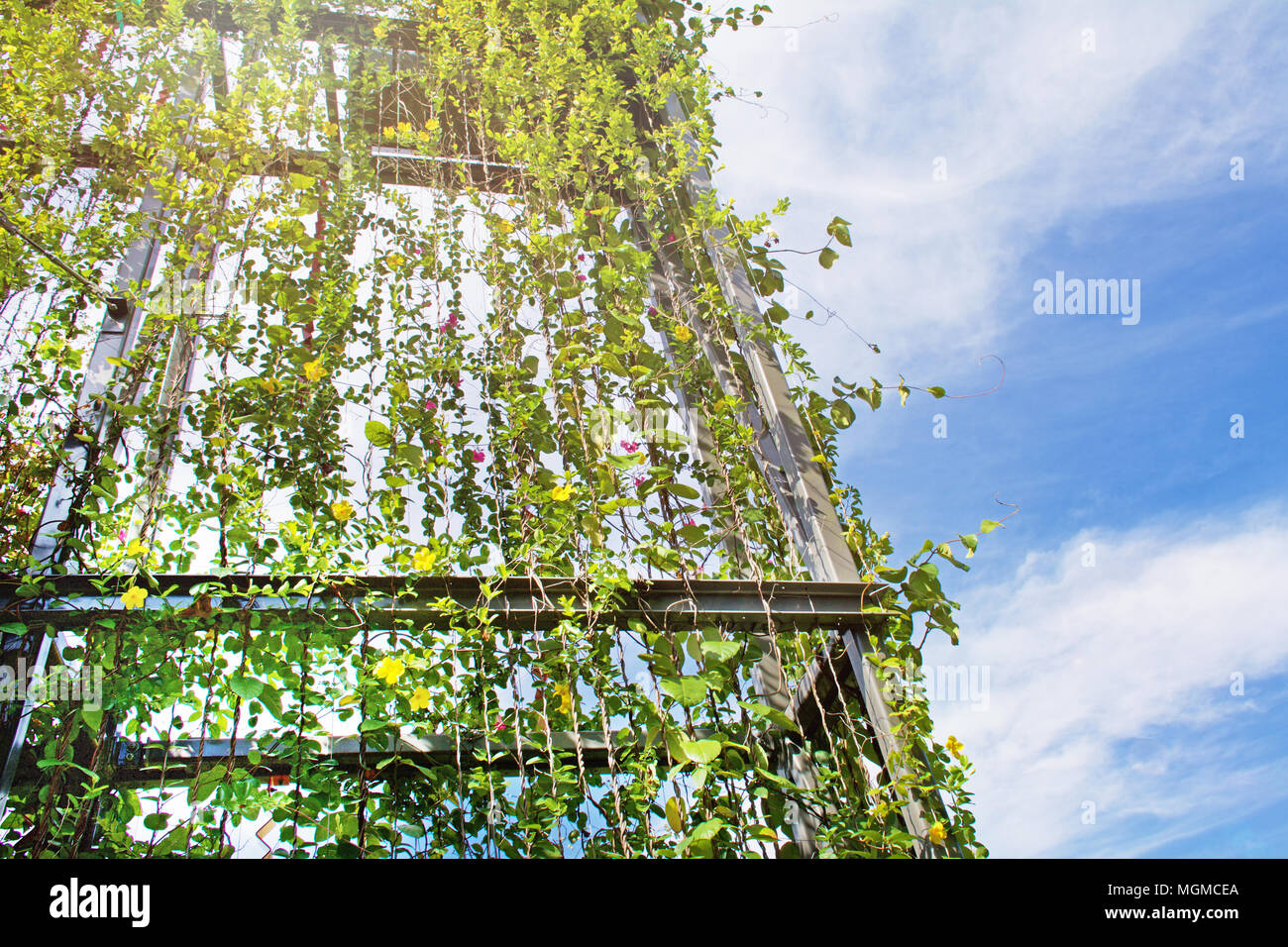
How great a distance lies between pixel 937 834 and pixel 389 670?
1.01m

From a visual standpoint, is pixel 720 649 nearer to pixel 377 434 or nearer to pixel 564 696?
pixel 564 696

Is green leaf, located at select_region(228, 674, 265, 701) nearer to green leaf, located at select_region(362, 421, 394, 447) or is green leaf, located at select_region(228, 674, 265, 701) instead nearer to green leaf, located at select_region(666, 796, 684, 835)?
green leaf, located at select_region(362, 421, 394, 447)

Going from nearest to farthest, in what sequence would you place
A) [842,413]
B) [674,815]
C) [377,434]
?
[674,815]
[377,434]
[842,413]

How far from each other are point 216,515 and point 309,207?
1.09 meters

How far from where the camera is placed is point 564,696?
141 centimetres

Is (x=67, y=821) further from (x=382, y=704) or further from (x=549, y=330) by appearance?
(x=549, y=330)

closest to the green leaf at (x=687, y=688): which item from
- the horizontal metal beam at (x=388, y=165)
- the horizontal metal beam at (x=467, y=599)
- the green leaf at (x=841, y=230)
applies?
the horizontal metal beam at (x=467, y=599)

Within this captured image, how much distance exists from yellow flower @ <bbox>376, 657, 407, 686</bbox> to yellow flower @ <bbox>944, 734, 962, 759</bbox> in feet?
3.45

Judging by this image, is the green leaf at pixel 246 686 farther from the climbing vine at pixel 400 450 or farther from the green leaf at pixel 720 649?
the green leaf at pixel 720 649

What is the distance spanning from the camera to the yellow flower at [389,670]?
1.27 meters

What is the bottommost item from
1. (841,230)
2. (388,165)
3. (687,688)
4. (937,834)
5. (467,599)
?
(937,834)

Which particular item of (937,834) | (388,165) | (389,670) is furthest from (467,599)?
(388,165)

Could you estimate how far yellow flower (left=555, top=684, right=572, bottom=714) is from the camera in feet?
4.59

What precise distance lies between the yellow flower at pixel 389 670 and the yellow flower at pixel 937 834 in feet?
3.22
